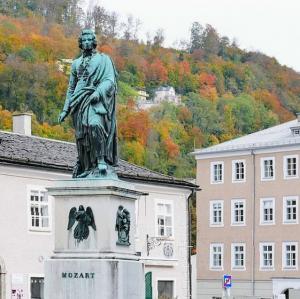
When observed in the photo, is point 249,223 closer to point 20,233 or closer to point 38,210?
point 38,210

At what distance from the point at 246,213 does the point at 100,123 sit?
152ft

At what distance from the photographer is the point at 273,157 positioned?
6025cm

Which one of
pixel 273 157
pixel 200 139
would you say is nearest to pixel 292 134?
pixel 273 157

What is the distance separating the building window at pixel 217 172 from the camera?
62469mm

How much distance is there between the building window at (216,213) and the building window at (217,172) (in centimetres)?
131

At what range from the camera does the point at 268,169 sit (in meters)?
60.5

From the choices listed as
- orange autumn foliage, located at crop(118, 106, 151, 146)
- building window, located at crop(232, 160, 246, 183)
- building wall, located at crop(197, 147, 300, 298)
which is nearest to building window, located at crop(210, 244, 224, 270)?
building wall, located at crop(197, 147, 300, 298)

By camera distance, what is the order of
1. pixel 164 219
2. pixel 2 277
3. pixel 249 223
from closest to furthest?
pixel 2 277 < pixel 164 219 < pixel 249 223

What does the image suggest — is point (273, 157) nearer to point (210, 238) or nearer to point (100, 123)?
point (210, 238)

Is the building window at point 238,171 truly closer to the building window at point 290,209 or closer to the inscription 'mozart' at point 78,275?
the building window at point 290,209

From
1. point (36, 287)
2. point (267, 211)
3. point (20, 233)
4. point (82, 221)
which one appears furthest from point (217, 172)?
point (82, 221)

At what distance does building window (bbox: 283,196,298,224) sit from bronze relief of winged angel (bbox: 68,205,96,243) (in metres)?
44.9

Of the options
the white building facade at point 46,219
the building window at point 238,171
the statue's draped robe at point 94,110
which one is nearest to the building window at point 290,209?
the building window at point 238,171

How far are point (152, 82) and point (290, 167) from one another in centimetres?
9364
